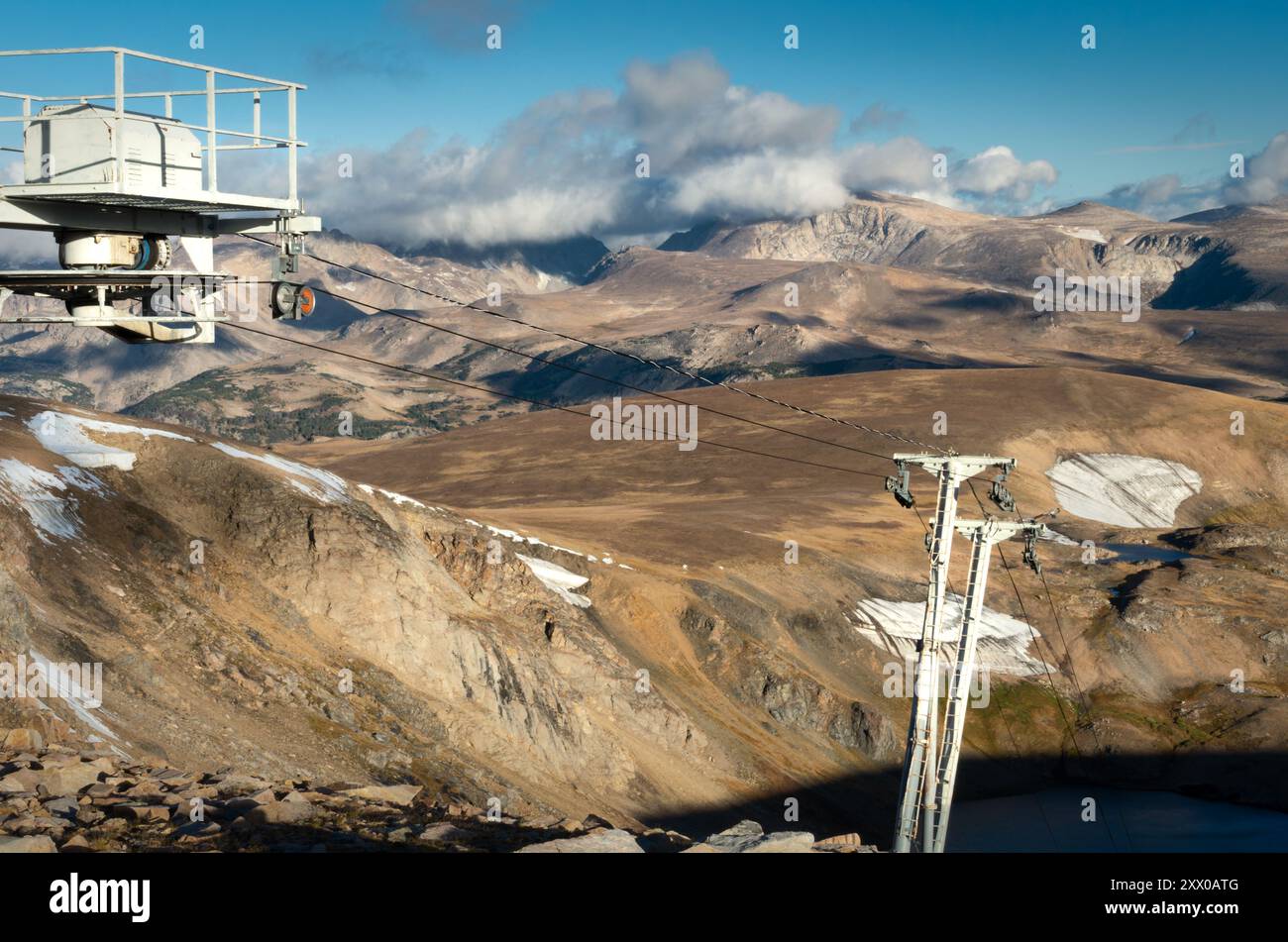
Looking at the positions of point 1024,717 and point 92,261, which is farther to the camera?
point 1024,717

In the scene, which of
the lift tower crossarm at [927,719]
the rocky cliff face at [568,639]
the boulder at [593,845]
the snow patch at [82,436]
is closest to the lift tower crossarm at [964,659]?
the lift tower crossarm at [927,719]

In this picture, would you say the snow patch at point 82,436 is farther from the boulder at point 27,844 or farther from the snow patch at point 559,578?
the boulder at point 27,844

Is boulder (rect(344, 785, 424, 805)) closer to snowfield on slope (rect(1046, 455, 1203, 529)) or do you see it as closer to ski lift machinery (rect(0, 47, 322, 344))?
ski lift machinery (rect(0, 47, 322, 344))

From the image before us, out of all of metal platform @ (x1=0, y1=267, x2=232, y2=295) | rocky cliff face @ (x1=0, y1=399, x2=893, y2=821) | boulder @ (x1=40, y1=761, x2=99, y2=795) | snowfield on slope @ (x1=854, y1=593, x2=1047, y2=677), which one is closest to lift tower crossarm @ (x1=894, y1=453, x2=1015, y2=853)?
rocky cliff face @ (x1=0, y1=399, x2=893, y2=821)

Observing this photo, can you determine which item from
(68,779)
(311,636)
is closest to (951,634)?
(311,636)
